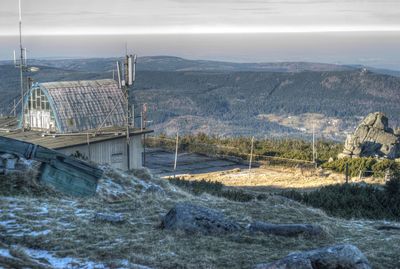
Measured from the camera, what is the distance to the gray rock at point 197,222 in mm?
10180

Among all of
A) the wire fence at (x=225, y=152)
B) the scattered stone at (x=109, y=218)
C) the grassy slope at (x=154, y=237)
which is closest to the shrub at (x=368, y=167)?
the wire fence at (x=225, y=152)

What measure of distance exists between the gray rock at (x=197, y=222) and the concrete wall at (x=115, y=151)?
702 inches

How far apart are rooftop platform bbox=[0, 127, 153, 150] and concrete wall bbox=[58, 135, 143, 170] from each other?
0.77ft

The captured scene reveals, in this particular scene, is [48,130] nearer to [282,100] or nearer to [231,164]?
[231,164]

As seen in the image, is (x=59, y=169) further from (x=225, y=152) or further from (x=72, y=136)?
(x=225, y=152)

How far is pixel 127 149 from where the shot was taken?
2942 centimetres

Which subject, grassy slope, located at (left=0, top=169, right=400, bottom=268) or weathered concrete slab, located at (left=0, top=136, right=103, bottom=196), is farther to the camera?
weathered concrete slab, located at (left=0, top=136, right=103, bottom=196)

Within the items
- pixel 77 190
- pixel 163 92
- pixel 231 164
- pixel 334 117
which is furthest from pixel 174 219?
pixel 163 92

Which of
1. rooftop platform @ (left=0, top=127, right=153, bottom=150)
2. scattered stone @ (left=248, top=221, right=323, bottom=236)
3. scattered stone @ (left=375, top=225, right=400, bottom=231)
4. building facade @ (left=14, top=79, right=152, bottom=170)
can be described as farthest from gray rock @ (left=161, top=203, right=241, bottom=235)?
building facade @ (left=14, top=79, right=152, bottom=170)

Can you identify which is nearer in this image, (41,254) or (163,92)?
(41,254)

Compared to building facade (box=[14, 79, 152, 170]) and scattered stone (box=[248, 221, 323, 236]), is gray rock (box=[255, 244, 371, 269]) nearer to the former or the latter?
scattered stone (box=[248, 221, 323, 236])

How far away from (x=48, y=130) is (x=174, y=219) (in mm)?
21587

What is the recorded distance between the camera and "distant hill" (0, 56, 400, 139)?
9456 centimetres

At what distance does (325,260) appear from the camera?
783 cm
